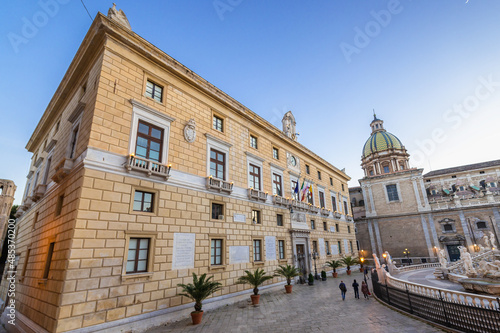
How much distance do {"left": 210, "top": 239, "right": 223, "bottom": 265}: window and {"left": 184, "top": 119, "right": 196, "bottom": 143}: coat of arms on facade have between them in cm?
638

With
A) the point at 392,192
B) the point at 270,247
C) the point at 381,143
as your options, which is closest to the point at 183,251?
the point at 270,247

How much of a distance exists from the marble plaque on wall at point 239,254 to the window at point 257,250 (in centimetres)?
93

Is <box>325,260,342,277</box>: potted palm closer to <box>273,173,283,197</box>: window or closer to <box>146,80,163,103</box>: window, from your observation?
<box>273,173,283,197</box>: window

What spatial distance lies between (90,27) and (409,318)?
21.3 m

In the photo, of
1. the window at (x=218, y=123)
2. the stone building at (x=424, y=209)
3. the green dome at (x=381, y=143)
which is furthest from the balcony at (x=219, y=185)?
the green dome at (x=381, y=143)

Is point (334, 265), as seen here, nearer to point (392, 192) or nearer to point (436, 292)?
point (436, 292)

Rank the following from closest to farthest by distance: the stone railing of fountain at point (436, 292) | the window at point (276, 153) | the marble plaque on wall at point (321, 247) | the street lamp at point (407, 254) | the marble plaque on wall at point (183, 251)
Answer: the stone railing of fountain at point (436, 292)
the marble plaque on wall at point (183, 251)
the window at point (276, 153)
the marble plaque on wall at point (321, 247)
the street lamp at point (407, 254)

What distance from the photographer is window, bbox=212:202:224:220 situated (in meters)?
15.2

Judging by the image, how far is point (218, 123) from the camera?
58.3 ft

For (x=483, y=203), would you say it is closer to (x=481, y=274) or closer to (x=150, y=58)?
(x=481, y=274)

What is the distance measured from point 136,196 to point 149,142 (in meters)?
3.01

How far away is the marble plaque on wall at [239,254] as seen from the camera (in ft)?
49.8

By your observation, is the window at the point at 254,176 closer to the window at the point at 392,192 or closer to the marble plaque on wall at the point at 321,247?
the marble plaque on wall at the point at 321,247

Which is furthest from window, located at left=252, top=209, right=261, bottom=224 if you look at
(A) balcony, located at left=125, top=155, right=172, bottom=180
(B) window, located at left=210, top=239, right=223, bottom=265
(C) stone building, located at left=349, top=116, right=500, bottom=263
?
(C) stone building, located at left=349, top=116, right=500, bottom=263
